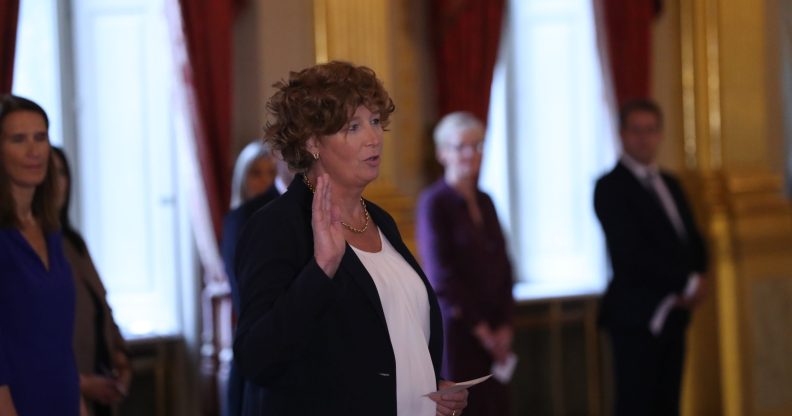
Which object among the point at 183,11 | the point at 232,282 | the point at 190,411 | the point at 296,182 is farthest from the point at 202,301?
the point at 296,182

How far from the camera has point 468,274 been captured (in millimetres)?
4688

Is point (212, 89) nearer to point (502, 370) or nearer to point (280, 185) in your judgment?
point (280, 185)

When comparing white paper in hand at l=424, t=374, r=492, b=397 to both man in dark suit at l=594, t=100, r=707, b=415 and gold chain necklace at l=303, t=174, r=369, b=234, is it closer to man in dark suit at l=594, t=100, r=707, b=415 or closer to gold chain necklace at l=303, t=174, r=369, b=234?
gold chain necklace at l=303, t=174, r=369, b=234

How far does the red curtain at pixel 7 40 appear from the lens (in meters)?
4.39

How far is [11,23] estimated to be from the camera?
447 centimetres

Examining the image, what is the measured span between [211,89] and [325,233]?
2935 mm

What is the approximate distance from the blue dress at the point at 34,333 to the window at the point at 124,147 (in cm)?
231

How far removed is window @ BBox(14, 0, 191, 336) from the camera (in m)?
5.19

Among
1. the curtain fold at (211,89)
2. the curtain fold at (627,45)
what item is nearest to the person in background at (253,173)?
the curtain fold at (211,89)

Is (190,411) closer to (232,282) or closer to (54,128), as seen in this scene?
(54,128)

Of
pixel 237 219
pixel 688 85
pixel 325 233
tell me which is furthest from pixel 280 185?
pixel 688 85

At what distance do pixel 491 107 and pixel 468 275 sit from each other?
1.78 meters

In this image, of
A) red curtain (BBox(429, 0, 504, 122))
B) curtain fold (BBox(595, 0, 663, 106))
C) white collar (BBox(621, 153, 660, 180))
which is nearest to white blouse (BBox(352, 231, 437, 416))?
white collar (BBox(621, 153, 660, 180))

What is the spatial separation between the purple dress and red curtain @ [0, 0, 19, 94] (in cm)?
182
